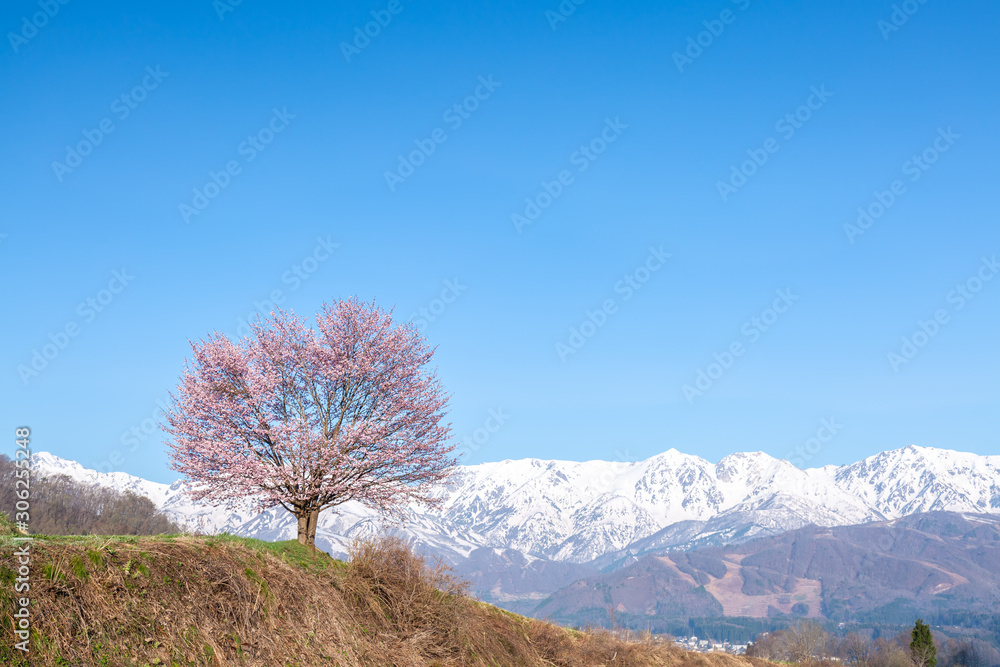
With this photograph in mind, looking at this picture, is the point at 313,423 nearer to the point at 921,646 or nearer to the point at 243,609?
the point at 243,609

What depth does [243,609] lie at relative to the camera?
17.2 meters

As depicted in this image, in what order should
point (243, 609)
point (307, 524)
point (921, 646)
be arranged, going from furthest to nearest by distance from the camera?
1. point (921, 646)
2. point (307, 524)
3. point (243, 609)

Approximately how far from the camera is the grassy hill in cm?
1370

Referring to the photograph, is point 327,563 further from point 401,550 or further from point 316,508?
point 316,508

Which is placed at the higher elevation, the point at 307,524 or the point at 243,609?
the point at 307,524

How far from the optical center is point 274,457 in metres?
29.5

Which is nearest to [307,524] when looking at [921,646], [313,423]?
[313,423]

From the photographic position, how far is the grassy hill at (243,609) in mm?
13695

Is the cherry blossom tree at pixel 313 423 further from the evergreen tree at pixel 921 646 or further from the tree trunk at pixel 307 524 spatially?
the evergreen tree at pixel 921 646

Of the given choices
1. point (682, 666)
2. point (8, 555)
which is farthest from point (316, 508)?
point (682, 666)

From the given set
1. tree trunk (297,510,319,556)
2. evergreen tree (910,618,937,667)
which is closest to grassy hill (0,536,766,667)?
tree trunk (297,510,319,556)

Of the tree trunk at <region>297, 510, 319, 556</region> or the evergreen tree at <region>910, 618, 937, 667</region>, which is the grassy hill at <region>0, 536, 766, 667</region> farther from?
the evergreen tree at <region>910, 618, 937, 667</region>

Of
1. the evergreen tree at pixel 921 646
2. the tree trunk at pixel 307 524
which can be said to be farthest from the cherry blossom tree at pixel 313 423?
the evergreen tree at pixel 921 646

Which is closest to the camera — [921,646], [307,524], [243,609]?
[243,609]
